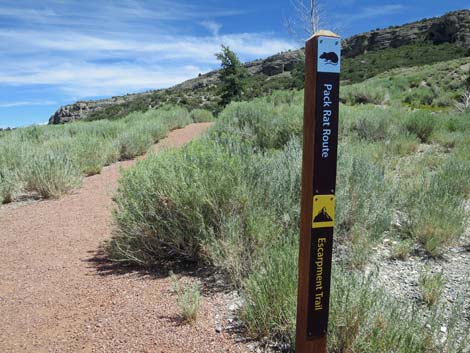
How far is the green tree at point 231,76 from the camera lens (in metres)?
29.4

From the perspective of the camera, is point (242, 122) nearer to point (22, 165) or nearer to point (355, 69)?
point (22, 165)

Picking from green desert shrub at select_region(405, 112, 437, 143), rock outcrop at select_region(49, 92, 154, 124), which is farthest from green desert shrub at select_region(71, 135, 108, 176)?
rock outcrop at select_region(49, 92, 154, 124)

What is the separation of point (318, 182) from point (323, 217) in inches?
7.5

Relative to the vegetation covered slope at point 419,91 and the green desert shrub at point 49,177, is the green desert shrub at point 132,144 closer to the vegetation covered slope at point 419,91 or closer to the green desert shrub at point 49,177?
the green desert shrub at point 49,177

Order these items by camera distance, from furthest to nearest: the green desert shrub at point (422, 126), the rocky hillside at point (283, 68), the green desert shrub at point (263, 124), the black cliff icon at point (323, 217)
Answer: the rocky hillside at point (283, 68) < the green desert shrub at point (422, 126) < the green desert shrub at point (263, 124) < the black cliff icon at point (323, 217)

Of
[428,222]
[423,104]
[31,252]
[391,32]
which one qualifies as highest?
[391,32]

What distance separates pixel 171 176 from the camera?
4.09 metres

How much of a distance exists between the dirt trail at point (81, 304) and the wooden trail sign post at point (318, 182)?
953 mm

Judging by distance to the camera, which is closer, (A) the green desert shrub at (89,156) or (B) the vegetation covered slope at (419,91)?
(A) the green desert shrub at (89,156)

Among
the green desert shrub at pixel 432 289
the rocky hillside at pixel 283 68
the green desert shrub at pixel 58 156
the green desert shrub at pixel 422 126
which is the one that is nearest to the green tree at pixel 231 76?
the rocky hillside at pixel 283 68

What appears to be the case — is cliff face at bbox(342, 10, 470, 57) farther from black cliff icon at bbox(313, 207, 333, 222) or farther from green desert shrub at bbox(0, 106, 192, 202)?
black cliff icon at bbox(313, 207, 333, 222)

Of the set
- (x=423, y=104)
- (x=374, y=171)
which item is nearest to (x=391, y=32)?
(x=423, y=104)

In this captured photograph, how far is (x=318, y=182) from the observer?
1.87 m

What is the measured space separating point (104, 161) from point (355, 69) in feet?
127
